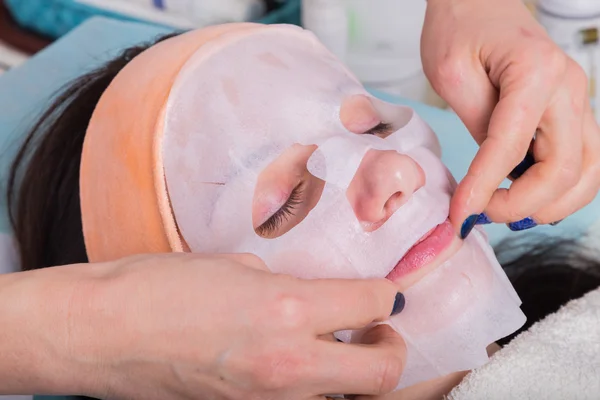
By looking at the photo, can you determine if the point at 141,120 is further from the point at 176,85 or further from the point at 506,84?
the point at 506,84

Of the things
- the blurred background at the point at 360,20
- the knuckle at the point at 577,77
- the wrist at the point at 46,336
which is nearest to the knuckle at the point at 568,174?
the knuckle at the point at 577,77

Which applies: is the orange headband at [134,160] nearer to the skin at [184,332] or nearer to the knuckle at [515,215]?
the skin at [184,332]

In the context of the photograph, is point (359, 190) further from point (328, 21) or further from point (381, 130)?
point (328, 21)

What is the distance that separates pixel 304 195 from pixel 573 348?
47cm

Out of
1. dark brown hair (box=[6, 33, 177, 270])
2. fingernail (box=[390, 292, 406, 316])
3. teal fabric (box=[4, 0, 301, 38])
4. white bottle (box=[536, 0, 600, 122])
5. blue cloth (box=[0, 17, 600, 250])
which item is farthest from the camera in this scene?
teal fabric (box=[4, 0, 301, 38])

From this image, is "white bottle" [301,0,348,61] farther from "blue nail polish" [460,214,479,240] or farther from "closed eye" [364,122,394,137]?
"blue nail polish" [460,214,479,240]

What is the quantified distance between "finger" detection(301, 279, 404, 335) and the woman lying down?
137 millimetres

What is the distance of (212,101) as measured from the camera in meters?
0.94

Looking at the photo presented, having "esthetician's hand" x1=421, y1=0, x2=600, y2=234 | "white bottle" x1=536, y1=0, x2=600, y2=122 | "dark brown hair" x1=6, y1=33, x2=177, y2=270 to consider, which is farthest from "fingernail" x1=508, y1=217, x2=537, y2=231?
"white bottle" x1=536, y1=0, x2=600, y2=122

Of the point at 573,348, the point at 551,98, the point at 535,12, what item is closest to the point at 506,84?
the point at 551,98

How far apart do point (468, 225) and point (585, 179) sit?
0.59 feet

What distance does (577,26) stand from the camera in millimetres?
1627

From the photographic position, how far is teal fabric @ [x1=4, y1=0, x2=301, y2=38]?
81.9 inches

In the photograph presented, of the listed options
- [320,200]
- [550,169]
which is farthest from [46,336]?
[550,169]
